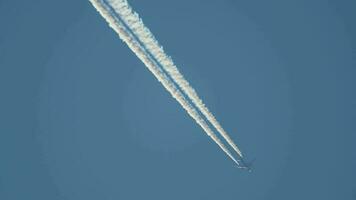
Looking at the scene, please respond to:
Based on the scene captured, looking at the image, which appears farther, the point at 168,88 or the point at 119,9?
the point at 168,88

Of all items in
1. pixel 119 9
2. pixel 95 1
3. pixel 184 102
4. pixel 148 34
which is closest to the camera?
pixel 95 1

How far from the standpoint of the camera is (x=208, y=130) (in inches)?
1202

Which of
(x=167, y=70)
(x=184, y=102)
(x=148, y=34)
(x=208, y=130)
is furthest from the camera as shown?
(x=208, y=130)

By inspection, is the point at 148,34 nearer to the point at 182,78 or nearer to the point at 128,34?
the point at 128,34

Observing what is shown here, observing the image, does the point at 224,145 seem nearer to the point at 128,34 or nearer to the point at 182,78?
the point at 182,78

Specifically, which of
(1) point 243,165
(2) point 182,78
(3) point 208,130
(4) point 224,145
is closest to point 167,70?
(2) point 182,78

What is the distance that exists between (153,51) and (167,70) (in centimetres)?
155

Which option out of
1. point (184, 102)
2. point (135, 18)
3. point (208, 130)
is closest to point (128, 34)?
point (135, 18)

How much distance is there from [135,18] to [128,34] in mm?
828

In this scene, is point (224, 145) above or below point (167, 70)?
below

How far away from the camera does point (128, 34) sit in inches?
793

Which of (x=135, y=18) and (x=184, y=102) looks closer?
(x=135, y=18)

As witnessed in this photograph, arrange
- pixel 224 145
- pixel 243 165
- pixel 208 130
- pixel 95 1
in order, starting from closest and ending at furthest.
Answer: pixel 95 1 < pixel 208 130 < pixel 224 145 < pixel 243 165

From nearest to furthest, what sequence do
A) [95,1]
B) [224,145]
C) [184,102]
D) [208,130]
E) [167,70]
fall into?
[95,1] < [167,70] < [184,102] < [208,130] < [224,145]
